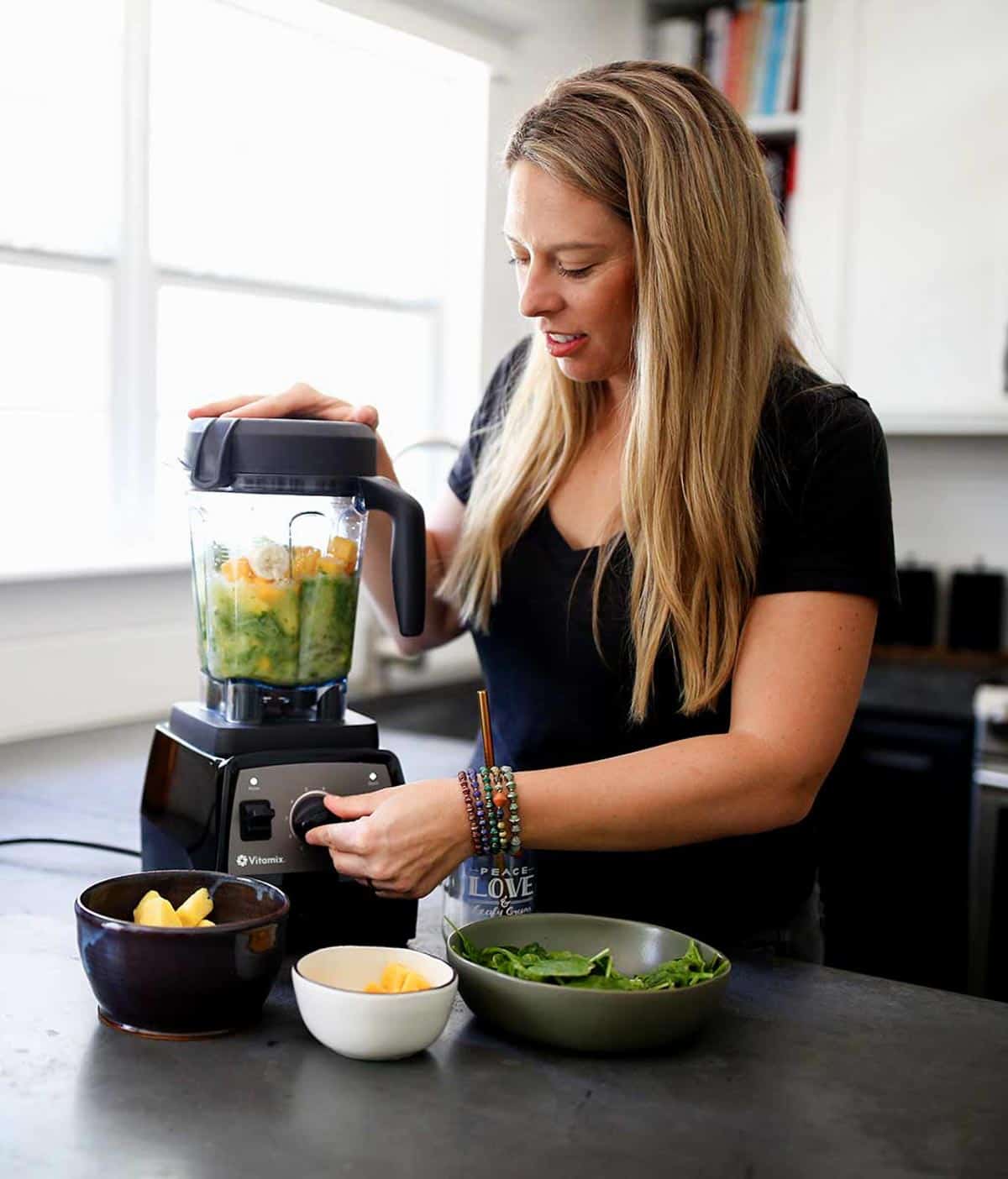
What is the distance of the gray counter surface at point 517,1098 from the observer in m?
0.83

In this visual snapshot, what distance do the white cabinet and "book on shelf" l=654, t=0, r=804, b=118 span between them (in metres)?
0.12

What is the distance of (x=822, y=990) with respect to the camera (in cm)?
114

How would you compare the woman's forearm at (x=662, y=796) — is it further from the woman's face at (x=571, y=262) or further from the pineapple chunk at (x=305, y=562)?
the woman's face at (x=571, y=262)

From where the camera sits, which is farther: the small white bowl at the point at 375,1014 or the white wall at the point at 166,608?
the white wall at the point at 166,608

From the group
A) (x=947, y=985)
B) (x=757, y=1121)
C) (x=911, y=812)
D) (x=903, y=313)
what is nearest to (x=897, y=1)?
(x=903, y=313)

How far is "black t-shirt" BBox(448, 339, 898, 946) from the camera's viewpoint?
1.26 m

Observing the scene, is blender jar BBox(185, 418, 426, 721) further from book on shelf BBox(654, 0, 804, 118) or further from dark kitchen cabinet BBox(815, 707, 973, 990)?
book on shelf BBox(654, 0, 804, 118)

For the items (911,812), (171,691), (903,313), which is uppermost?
(903,313)

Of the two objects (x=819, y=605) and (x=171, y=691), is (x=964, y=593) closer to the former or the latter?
(x=171, y=691)

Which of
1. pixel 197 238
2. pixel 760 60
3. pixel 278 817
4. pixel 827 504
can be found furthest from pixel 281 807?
pixel 760 60

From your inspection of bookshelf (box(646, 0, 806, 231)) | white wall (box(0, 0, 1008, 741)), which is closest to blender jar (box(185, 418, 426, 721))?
white wall (box(0, 0, 1008, 741))

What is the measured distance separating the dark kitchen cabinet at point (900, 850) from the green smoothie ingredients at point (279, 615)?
1.79 meters

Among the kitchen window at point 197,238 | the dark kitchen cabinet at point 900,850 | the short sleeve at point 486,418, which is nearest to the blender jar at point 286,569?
the short sleeve at point 486,418

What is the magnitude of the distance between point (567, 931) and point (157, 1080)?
0.33 metres
